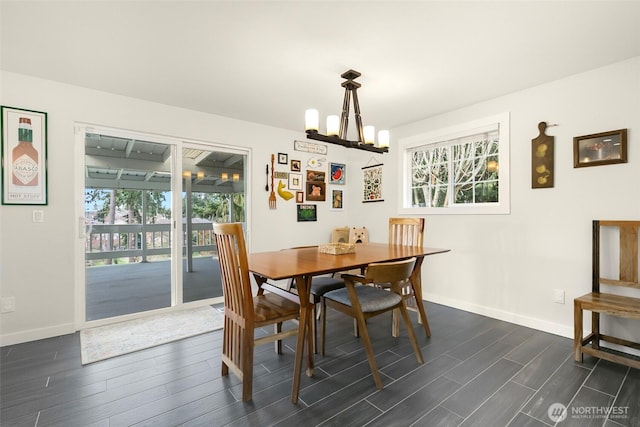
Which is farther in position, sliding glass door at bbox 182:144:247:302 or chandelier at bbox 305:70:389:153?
sliding glass door at bbox 182:144:247:302

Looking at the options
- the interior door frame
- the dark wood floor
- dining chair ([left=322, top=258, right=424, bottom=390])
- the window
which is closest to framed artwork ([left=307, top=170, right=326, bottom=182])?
the interior door frame

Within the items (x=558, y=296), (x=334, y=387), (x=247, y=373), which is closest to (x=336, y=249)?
(x=334, y=387)

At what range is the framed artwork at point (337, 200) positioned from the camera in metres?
4.67

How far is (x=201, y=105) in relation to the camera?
3238 millimetres

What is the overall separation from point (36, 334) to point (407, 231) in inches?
138

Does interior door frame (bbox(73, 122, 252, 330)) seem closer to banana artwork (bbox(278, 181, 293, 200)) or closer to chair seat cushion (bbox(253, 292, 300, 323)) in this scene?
banana artwork (bbox(278, 181, 293, 200))

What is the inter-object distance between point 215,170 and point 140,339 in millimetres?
2035

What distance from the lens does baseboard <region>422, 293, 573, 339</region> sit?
101 inches

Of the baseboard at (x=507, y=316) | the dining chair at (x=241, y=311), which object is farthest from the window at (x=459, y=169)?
the dining chair at (x=241, y=311)

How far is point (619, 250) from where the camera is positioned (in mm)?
2264

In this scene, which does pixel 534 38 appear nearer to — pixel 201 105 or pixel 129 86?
pixel 201 105

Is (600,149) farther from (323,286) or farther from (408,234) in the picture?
(323,286)

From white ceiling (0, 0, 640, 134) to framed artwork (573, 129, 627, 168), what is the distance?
576 millimetres

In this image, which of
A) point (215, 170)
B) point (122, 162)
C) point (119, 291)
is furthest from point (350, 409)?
point (119, 291)
